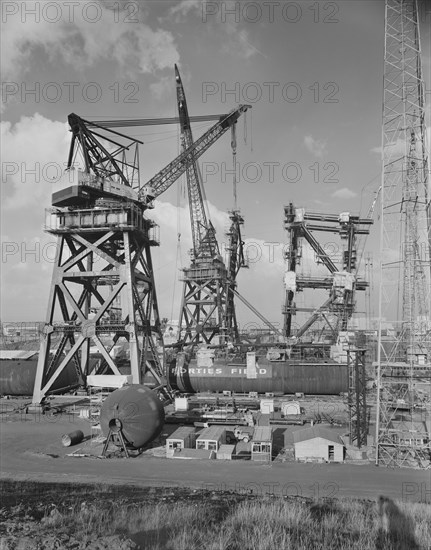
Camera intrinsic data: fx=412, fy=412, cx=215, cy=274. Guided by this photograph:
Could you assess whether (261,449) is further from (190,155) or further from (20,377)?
(190,155)

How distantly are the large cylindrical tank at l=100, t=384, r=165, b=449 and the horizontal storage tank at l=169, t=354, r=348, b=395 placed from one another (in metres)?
17.3

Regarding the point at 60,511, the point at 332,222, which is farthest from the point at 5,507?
the point at 332,222

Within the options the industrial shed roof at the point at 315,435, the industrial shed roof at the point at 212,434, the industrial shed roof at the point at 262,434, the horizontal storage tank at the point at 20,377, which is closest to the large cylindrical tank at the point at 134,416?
the industrial shed roof at the point at 212,434

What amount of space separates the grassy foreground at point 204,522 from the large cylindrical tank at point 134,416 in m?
6.72

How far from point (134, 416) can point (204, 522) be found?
40.1 feet

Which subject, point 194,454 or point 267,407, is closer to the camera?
point 194,454

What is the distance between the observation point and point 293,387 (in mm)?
40938

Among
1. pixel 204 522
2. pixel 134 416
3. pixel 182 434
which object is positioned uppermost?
pixel 134 416

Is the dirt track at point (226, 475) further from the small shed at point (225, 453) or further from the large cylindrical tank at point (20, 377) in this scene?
the large cylindrical tank at point (20, 377)

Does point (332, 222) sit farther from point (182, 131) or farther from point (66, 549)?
point (66, 549)

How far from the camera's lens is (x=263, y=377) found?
4109 centimetres

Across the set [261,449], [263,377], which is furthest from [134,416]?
[263,377]

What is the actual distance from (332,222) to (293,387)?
25390 mm

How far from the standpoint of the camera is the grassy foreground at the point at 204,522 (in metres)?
10.7
